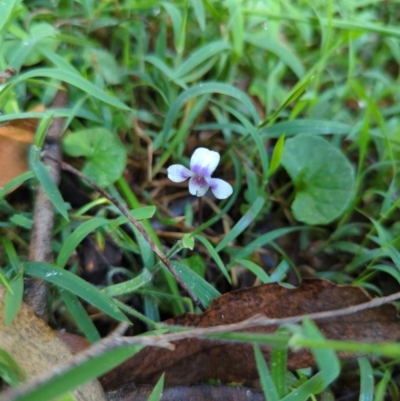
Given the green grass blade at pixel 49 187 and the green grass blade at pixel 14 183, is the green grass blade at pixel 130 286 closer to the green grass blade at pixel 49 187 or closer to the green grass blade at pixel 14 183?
the green grass blade at pixel 49 187

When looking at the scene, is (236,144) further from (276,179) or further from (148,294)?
(148,294)

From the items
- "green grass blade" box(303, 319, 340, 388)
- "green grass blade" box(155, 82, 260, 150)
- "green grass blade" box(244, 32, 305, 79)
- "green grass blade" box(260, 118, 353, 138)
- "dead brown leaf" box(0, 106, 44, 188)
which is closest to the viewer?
"green grass blade" box(303, 319, 340, 388)

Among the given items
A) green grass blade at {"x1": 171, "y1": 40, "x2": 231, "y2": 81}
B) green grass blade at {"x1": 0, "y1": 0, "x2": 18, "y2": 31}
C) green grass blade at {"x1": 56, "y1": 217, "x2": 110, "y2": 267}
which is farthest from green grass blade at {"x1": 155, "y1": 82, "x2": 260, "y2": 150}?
green grass blade at {"x1": 0, "y1": 0, "x2": 18, "y2": 31}

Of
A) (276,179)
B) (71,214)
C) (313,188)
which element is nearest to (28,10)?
(71,214)

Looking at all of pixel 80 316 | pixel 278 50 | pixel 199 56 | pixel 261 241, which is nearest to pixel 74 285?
pixel 80 316

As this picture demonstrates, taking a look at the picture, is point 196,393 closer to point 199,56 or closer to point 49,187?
point 49,187

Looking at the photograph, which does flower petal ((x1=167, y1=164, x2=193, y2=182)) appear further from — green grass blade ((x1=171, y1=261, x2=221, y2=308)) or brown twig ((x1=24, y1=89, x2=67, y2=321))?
brown twig ((x1=24, y1=89, x2=67, y2=321))
